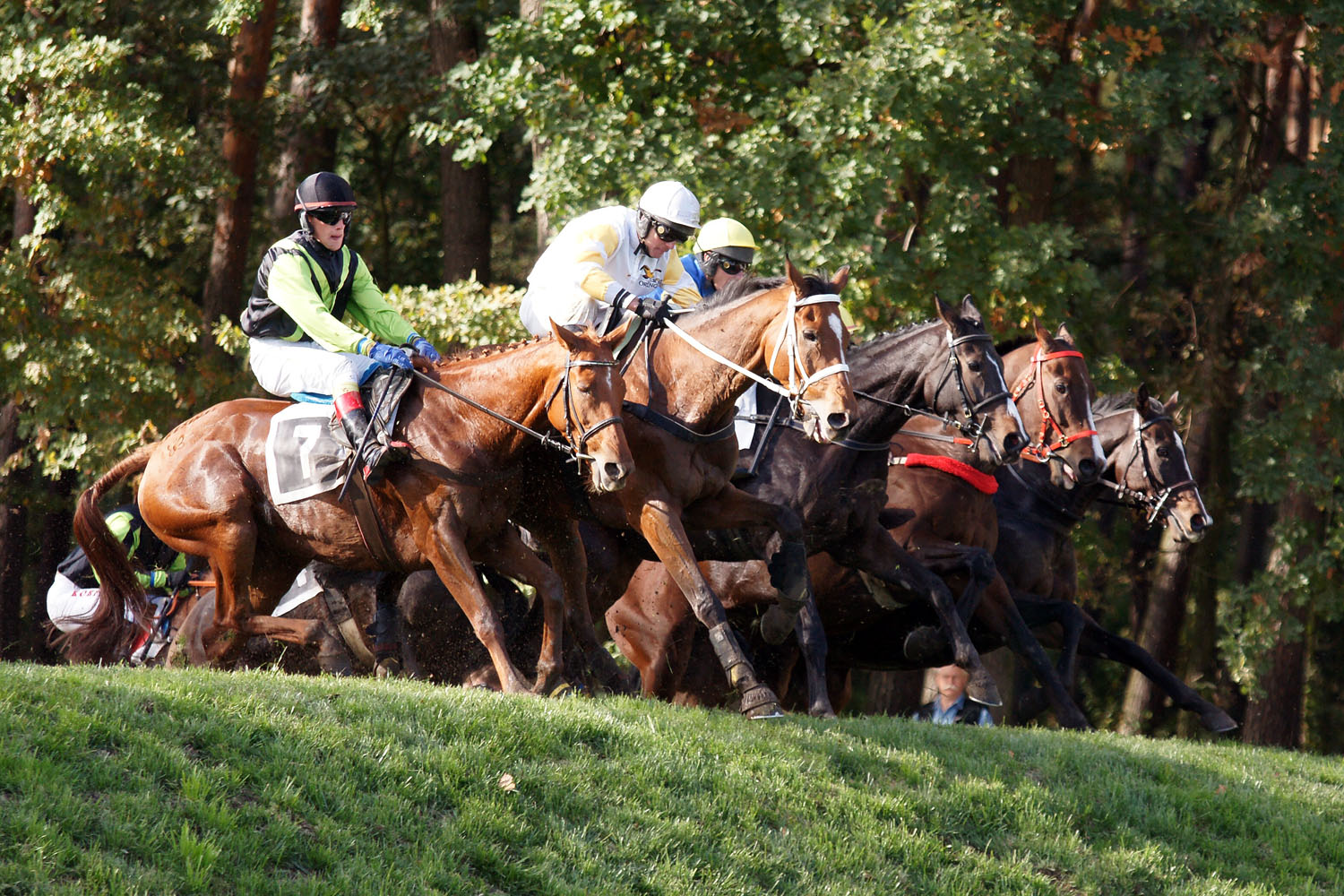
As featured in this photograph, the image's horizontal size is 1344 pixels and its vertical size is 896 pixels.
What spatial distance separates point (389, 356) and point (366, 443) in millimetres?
483

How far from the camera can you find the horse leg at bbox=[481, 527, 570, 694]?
8.41 m

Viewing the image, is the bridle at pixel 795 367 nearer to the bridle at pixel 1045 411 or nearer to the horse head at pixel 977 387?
the horse head at pixel 977 387

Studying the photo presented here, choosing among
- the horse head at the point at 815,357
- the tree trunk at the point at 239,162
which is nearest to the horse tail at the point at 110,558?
the horse head at the point at 815,357

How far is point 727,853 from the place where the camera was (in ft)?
21.9

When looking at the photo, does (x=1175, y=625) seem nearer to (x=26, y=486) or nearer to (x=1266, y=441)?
(x=1266, y=441)

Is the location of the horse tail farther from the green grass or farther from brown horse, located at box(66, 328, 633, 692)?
the green grass

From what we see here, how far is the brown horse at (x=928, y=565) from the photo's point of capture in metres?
10.1

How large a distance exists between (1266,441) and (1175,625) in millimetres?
3515

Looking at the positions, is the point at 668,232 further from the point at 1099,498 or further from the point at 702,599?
the point at 1099,498

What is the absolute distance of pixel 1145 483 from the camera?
11492 millimetres

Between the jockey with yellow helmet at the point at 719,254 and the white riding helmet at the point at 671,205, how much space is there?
5.28 feet

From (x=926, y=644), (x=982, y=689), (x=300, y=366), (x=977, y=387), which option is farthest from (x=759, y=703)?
(x=300, y=366)

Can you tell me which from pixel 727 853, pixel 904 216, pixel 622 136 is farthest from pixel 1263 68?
pixel 727 853

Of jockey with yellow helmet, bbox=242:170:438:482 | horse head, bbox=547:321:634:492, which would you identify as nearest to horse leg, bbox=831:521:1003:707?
horse head, bbox=547:321:634:492
